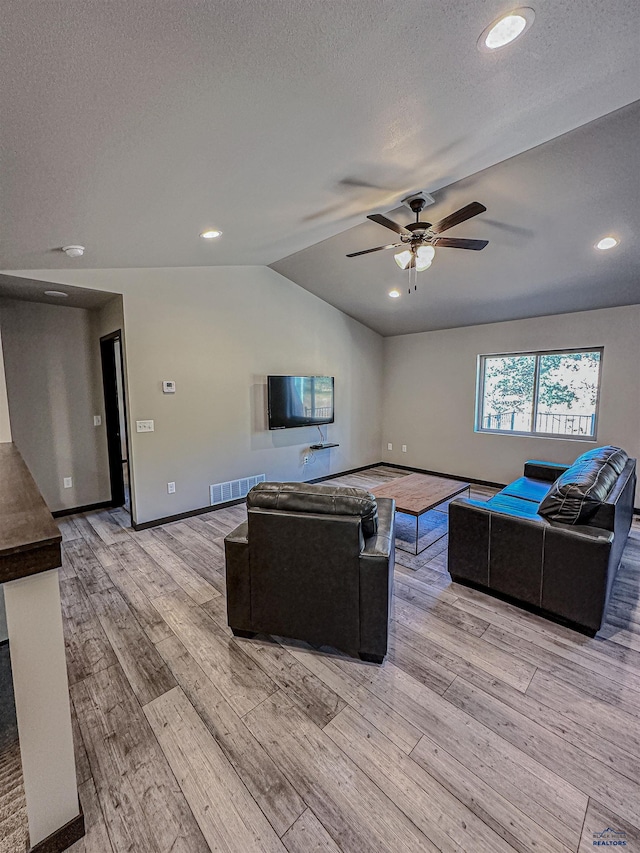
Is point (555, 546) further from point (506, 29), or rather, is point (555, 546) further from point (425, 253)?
point (506, 29)

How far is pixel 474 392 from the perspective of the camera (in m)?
5.64

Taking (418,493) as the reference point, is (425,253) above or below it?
above

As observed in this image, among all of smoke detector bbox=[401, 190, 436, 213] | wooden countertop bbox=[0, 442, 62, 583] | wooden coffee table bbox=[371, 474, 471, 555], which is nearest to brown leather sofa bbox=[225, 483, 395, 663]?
wooden countertop bbox=[0, 442, 62, 583]

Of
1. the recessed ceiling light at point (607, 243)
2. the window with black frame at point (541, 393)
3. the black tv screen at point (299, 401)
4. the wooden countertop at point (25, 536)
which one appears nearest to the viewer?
the wooden countertop at point (25, 536)

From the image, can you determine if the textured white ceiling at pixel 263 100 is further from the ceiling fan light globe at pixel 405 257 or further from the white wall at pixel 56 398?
the white wall at pixel 56 398

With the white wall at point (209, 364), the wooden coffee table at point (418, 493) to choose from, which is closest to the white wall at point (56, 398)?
the white wall at point (209, 364)

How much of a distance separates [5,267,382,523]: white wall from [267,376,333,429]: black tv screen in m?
0.18

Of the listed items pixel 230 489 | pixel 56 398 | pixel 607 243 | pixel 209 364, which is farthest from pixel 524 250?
pixel 56 398

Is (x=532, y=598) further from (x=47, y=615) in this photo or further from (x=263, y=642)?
(x=47, y=615)

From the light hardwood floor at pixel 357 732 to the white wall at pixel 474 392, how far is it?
8.44ft

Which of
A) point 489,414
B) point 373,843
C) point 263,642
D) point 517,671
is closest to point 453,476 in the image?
point 489,414

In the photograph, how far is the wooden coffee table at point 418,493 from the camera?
3309mm

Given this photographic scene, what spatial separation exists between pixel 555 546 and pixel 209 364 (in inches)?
148

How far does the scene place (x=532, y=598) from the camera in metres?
2.46
